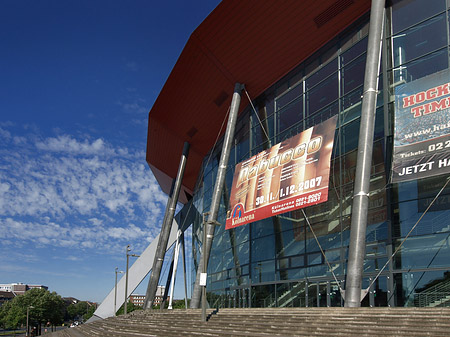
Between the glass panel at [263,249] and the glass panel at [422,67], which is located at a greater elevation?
the glass panel at [422,67]

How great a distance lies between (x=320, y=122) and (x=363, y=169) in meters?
6.94

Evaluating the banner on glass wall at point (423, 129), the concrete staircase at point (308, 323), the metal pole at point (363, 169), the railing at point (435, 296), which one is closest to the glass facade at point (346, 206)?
the railing at point (435, 296)

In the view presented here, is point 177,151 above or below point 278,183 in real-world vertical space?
above

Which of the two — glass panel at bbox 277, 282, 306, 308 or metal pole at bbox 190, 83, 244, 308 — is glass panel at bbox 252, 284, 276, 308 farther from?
metal pole at bbox 190, 83, 244, 308

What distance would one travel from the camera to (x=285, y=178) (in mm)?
22734

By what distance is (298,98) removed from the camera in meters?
26.3

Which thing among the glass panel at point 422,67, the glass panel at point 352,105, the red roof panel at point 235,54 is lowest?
the glass panel at point 352,105

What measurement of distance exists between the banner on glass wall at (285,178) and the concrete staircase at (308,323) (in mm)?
5441

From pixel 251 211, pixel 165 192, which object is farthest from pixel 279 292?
pixel 165 192

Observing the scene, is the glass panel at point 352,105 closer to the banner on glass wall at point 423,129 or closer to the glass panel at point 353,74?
the glass panel at point 353,74

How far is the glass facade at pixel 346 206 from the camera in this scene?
18.0 m

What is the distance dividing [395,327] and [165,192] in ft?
152

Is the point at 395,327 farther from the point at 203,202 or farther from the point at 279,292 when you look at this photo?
the point at 203,202

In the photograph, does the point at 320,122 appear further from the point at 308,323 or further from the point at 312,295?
the point at 308,323
